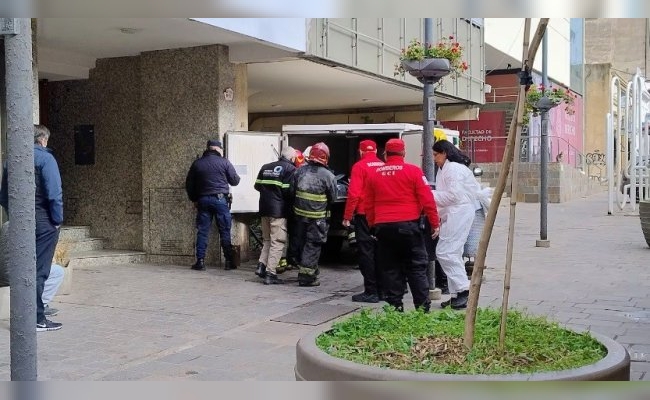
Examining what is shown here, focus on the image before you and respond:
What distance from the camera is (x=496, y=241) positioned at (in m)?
15.1

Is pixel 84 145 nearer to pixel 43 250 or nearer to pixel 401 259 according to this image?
pixel 43 250

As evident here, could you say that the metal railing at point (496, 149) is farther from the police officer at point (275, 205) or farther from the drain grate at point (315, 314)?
the drain grate at point (315, 314)

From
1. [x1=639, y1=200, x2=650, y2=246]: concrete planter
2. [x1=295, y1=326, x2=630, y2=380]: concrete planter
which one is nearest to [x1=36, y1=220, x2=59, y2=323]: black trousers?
[x1=295, y1=326, x2=630, y2=380]: concrete planter

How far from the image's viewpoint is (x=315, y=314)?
25.8 ft

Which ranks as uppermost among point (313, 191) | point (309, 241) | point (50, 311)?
point (313, 191)

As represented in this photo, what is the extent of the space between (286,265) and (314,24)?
3792 millimetres

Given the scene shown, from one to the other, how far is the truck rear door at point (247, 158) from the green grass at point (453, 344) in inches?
249

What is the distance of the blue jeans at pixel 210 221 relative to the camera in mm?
10688

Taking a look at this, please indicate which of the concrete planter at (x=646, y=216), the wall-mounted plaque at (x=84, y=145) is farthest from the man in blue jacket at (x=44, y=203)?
the concrete planter at (x=646, y=216)

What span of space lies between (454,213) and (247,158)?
4488 millimetres

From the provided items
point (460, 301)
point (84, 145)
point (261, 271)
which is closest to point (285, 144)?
point (261, 271)

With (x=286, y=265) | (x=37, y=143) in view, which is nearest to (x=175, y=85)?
(x=286, y=265)

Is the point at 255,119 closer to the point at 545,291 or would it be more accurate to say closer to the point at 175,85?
the point at 175,85
